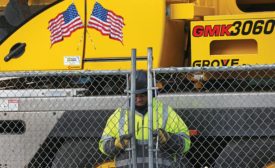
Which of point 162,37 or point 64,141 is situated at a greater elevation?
point 162,37

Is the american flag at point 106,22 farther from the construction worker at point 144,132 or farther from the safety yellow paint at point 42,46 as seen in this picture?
the construction worker at point 144,132

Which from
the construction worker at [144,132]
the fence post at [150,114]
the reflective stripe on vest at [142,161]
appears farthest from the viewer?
the reflective stripe on vest at [142,161]

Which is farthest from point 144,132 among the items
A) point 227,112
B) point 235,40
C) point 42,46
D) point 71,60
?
point 42,46

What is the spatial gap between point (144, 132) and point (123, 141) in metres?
0.23

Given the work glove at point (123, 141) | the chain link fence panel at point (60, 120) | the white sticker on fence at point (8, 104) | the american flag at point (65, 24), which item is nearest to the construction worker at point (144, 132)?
the work glove at point (123, 141)

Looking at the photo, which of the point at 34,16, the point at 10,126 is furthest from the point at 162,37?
the point at 10,126

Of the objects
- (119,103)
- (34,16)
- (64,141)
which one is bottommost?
(64,141)

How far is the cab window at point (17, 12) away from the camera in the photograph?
6.25m

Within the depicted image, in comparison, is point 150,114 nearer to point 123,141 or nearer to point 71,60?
point 123,141

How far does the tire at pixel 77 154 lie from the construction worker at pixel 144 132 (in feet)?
1.82

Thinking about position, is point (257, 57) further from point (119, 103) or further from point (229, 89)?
point (119, 103)

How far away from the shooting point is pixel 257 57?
584 cm

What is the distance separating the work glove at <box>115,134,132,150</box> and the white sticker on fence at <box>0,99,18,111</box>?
126cm

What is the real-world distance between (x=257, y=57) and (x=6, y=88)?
2.45 m
